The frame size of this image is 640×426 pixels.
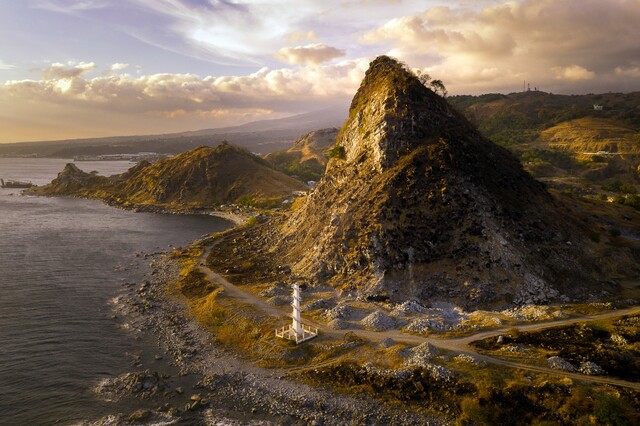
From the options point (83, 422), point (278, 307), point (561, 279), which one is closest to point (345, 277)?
point (278, 307)

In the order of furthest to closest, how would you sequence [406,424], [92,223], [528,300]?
[92,223], [528,300], [406,424]

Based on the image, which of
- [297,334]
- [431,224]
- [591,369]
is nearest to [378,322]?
[297,334]

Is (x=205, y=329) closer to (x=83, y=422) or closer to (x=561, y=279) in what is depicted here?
(x=83, y=422)

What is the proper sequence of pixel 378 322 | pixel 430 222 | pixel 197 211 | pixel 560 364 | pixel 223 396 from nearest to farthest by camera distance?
1. pixel 560 364
2. pixel 223 396
3. pixel 378 322
4. pixel 430 222
5. pixel 197 211

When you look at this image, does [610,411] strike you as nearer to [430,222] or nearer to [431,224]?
[431,224]

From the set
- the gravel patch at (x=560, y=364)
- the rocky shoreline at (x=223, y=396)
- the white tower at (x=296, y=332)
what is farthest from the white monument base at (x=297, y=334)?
the gravel patch at (x=560, y=364)

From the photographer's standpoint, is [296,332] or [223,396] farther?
[296,332]
